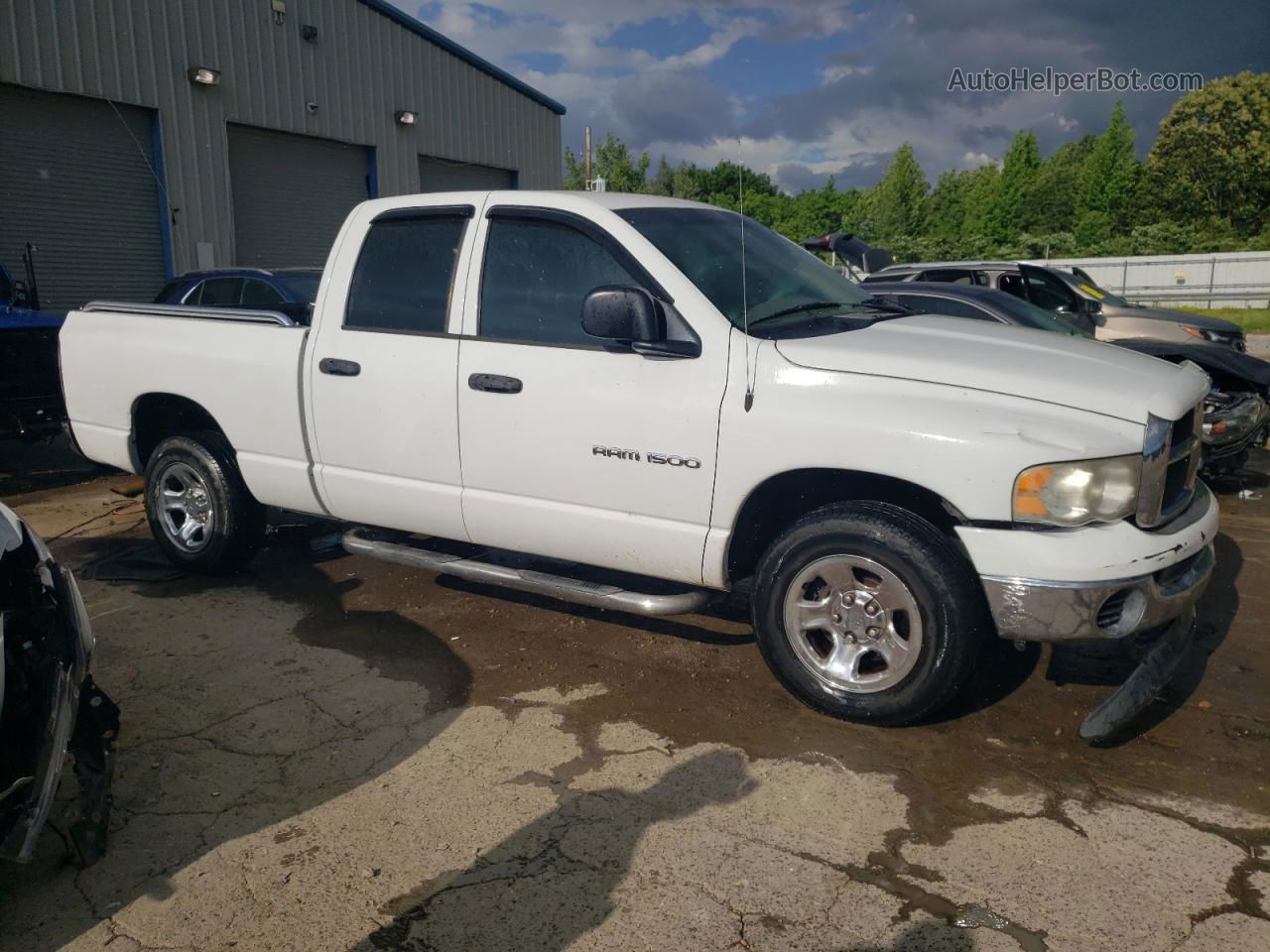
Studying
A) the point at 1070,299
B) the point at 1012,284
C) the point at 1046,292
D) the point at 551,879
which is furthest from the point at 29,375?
the point at 1070,299

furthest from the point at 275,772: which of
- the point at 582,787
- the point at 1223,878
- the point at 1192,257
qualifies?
the point at 1192,257

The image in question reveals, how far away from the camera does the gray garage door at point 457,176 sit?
1869 centimetres

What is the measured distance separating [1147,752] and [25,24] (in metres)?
13.8

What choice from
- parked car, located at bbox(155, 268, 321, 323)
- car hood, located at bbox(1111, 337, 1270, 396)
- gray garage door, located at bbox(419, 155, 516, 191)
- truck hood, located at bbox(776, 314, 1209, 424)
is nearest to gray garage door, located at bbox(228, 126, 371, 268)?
gray garage door, located at bbox(419, 155, 516, 191)

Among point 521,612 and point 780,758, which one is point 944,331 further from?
point 521,612

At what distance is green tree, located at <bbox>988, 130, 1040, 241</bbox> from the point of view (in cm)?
6316

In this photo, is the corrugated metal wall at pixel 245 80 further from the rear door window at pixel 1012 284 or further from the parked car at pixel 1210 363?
the rear door window at pixel 1012 284

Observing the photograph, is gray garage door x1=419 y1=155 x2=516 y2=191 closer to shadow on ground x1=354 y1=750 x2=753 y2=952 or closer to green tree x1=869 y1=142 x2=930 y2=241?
shadow on ground x1=354 y1=750 x2=753 y2=952

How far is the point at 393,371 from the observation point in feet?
15.2

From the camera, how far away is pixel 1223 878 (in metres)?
2.89

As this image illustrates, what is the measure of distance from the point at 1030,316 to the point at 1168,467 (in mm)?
5059

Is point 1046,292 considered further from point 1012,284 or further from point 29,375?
point 29,375

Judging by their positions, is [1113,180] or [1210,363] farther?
[1113,180]

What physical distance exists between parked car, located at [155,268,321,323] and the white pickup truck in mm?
4263
